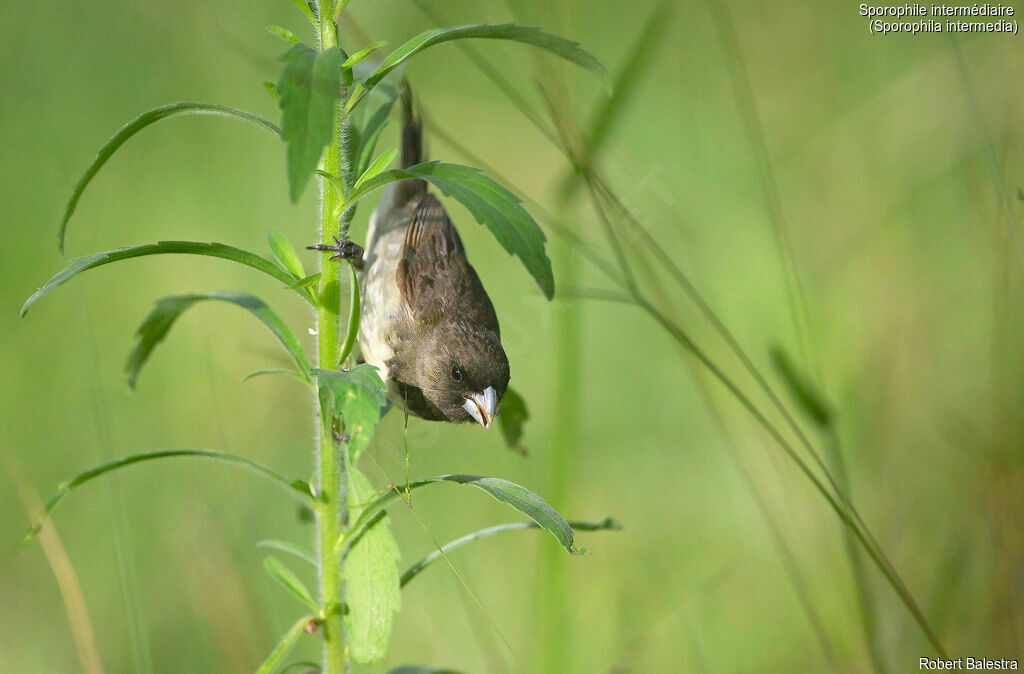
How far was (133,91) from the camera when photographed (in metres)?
3.99

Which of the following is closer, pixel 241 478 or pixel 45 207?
pixel 241 478

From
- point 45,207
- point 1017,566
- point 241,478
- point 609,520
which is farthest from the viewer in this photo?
point 45,207

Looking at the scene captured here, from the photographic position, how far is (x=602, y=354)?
12.7ft

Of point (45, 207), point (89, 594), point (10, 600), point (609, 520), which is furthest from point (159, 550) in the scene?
point (609, 520)

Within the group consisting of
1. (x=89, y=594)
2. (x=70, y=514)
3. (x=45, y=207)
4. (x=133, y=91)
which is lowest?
(x=89, y=594)

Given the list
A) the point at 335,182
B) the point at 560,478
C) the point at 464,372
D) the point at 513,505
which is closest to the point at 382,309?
the point at 464,372

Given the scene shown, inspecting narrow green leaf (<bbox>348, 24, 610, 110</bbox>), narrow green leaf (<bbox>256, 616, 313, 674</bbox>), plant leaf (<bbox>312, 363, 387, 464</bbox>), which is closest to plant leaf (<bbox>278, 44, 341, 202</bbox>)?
narrow green leaf (<bbox>348, 24, 610, 110</bbox>)

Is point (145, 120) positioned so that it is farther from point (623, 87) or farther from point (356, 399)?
point (623, 87)

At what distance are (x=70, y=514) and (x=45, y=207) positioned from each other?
1.30 meters

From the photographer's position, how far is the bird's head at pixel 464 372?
2121mm

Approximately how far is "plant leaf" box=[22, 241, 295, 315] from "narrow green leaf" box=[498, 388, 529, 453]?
2.38 feet

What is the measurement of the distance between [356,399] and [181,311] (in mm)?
622

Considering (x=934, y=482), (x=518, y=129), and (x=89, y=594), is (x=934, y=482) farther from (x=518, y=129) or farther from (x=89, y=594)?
(x=89, y=594)

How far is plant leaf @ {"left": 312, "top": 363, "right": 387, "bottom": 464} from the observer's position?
4.19 ft
